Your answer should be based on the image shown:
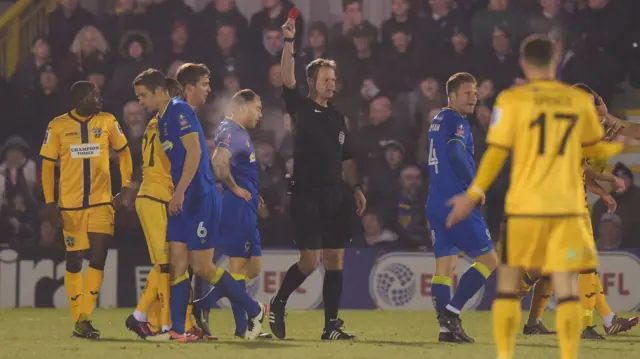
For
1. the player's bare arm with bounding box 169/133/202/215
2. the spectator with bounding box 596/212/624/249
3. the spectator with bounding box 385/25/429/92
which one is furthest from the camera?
the spectator with bounding box 385/25/429/92

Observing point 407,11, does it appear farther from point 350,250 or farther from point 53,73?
point 53,73

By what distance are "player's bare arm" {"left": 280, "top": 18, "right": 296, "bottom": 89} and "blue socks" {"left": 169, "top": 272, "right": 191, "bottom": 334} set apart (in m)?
1.66

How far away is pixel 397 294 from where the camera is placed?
13594 mm

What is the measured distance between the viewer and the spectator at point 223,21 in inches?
616

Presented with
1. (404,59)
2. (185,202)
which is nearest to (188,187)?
(185,202)

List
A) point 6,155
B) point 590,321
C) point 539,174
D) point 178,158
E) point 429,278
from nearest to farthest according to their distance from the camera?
point 539,174, point 178,158, point 590,321, point 429,278, point 6,155

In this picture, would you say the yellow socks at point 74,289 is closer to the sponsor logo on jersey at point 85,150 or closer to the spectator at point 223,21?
the sponsor logo on jersey at point 85,150

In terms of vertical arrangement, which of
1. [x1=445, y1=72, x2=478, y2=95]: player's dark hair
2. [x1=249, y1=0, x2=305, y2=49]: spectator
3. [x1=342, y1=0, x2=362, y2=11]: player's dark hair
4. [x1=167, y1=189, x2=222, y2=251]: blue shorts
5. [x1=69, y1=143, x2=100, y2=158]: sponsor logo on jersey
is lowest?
[x1=167, y1=189, x2=222, y2=251]: blue shorts

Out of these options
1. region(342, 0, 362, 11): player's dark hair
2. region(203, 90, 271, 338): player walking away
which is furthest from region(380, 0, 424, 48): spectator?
region(203, 90, 271, 338): player walking away

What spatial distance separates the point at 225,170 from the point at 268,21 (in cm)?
683

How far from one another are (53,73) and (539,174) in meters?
10.7

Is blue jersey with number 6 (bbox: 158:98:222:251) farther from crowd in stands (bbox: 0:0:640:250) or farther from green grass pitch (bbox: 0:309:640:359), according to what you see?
crowd in stands (bbox: 0:0:640:250)

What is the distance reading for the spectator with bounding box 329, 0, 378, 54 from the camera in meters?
15.3

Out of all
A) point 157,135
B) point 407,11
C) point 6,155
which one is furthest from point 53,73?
point 157,135
